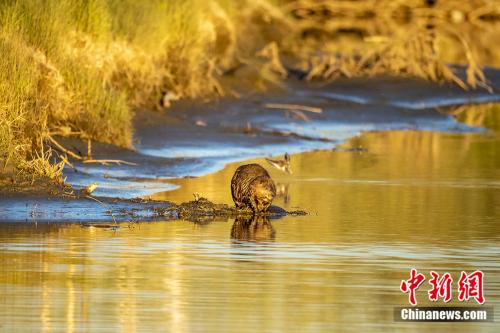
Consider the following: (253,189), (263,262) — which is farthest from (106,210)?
(263,262)

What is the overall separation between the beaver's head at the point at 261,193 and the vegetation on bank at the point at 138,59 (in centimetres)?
173

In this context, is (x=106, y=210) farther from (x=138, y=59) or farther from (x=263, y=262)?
(x=138, y=59)

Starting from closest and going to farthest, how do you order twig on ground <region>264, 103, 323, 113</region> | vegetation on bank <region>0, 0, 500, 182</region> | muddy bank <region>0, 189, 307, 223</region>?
muddy bank <region>0, 189, 307, 223</region>, vegetation on bank <region>0, 0, 500, 182</region>, twig on ground <region>264, 103, 323, 113</region>

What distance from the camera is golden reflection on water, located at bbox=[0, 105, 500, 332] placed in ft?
24.5

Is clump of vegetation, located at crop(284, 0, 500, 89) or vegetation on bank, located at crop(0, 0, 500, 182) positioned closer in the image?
vegetation on bank, located at crop(0, 0, 500, 182)

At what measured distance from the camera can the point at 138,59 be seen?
18938 mm

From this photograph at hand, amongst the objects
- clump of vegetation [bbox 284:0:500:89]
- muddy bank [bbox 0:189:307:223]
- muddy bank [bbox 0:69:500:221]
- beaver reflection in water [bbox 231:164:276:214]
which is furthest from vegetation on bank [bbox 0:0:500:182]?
beaver reflection in water [bbox 231:164:276:214]

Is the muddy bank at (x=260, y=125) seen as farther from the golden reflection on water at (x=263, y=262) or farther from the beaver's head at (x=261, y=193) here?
the beaver's head at (x=261, y=193)

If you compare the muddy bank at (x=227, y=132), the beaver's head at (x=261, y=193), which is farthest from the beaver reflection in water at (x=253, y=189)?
the muddy bank at (x=227, y=132)

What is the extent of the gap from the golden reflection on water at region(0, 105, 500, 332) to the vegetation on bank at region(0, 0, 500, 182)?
1608mm

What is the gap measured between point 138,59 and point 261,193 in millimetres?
7362

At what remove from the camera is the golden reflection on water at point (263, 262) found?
7461mm

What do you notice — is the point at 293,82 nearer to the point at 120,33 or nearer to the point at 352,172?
the point at 120,33

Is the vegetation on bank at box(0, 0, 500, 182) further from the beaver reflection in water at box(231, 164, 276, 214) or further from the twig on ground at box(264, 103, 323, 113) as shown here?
the beaver reflection in water at box(231, 164, 276, 214)
